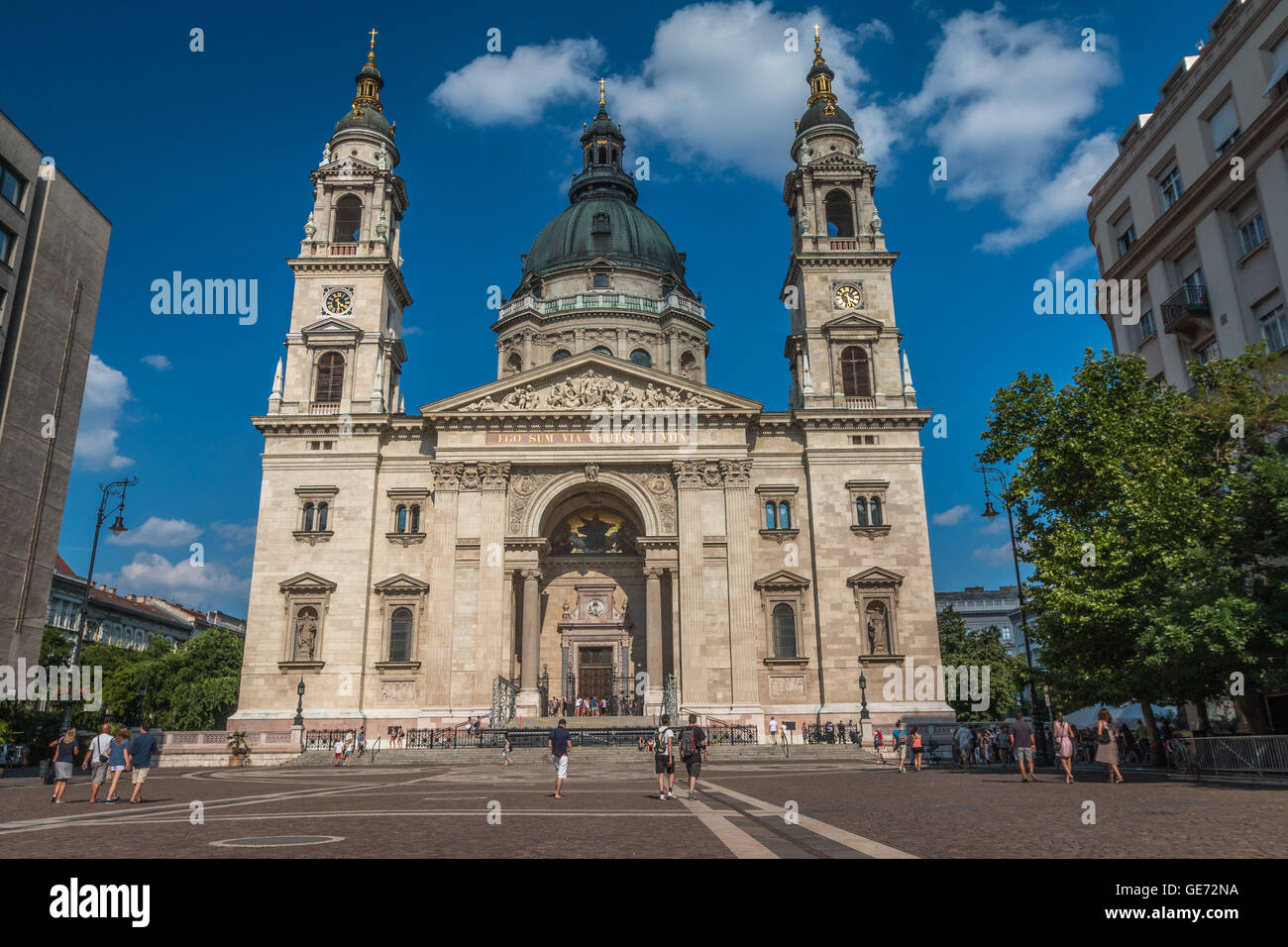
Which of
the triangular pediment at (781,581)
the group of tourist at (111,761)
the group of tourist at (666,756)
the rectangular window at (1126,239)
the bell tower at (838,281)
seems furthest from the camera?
the bell tower at (838,281)

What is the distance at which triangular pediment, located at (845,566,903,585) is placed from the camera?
42938 mm

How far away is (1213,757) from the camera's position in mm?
20359

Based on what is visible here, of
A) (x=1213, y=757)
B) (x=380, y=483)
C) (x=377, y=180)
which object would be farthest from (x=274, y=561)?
(x=1213, y=757)

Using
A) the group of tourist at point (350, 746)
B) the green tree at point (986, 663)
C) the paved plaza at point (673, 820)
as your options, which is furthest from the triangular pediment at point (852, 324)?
the group of tourist at point (350, 746)

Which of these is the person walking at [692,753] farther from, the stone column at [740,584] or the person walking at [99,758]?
the stone column at [740,584]

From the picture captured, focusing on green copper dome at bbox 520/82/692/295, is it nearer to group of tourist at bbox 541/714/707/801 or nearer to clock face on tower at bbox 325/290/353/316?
clock face on tower at bbox 325/290/353/316

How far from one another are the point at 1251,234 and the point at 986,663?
3820 centimetres

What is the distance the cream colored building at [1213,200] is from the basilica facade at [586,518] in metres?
14.5

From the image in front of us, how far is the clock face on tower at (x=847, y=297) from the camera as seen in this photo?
48.5 m

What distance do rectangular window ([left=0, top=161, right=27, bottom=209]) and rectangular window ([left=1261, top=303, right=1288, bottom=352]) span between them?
4262cm
